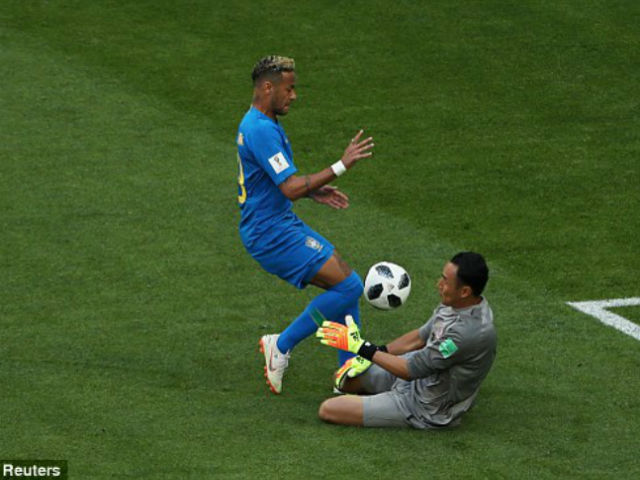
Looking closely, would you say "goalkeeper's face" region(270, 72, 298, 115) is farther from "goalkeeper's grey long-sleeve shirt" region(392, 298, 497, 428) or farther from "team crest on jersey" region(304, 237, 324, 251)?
"goalkeeper's grey long-sleeve shirt" region(392, 298, 497, 428)

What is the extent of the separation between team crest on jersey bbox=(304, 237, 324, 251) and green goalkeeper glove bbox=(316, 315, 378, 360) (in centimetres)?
89

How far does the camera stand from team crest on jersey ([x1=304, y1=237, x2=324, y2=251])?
982 centimetres

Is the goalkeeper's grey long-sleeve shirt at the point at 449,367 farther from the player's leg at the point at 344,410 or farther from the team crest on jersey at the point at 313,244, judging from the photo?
the team crest on jersey at the point at 313,244

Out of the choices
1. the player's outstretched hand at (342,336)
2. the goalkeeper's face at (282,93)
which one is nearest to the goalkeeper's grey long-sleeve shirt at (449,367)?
the player's outstretched hand at (342,336)

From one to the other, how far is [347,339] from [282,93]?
1.94 m

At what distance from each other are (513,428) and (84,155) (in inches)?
287

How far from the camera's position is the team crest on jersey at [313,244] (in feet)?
32.2

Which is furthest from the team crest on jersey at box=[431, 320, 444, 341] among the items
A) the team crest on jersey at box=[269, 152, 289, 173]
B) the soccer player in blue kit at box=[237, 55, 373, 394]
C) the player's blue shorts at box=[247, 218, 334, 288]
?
the team crest on jersey at box=[269, 152, 289, 173]

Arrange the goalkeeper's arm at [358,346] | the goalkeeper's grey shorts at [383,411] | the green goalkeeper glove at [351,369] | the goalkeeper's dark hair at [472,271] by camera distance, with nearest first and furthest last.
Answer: the goalkeeper's dark hair at [472,271]
the goalkeeper's arm at [358,346]
the goalkeeper's grey shorts at [383,411]
the green goalkeeper glove at [351,369]

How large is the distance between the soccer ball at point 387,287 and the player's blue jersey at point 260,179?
0.74m

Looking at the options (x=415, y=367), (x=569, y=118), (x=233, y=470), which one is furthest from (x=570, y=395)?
(x=569, y=118)

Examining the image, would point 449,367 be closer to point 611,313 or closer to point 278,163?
point 278,163

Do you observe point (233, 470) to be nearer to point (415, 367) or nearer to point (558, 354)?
point (415, 367)

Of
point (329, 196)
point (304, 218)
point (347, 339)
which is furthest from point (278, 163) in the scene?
point (304, 218)
